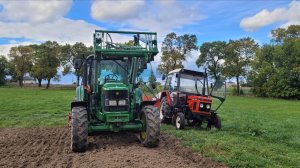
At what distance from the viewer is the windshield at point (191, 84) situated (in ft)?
53.3

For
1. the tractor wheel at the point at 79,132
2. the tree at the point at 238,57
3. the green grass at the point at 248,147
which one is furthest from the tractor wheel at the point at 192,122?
the tree at the point at 238,57

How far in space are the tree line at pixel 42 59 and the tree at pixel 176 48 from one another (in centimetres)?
1722

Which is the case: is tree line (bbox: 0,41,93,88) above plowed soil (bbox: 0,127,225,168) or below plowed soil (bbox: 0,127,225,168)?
above

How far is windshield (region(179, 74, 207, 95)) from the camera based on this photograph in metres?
16.2

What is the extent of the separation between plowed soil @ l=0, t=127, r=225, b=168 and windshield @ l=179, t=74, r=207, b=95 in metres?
3.43

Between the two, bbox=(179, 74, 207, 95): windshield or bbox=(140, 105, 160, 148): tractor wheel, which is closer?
bbox=(140, 105, 160, 148): tractor wheel

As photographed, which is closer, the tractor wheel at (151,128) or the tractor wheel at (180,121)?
the tractor wheel at (151,128)

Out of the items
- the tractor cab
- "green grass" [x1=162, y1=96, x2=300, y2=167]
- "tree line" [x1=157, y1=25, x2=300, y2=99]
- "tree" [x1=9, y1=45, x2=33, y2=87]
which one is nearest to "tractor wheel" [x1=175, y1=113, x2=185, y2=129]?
"green grass" [x1=162, y1=96, x2=300, y2=167]

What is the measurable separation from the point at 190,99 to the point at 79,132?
21.1 ft

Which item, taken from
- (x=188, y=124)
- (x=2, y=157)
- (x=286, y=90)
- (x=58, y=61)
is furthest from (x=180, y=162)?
(x=58, y=61)

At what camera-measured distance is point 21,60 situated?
94.8 meters

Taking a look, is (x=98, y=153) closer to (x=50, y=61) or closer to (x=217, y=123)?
(x=217, y=123)

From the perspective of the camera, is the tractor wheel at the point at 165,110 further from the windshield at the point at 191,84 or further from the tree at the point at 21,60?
the tree at the point at 21,60

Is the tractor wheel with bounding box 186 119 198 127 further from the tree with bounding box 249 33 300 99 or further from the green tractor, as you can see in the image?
the tree with bounding box 249 33 300 99
